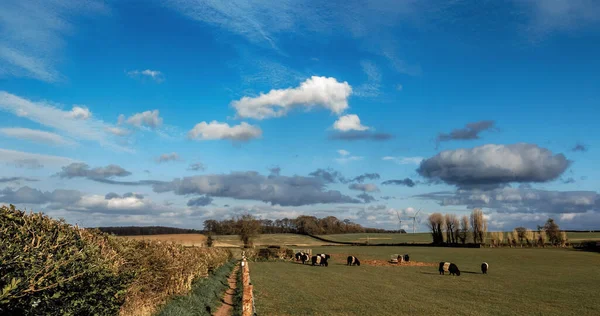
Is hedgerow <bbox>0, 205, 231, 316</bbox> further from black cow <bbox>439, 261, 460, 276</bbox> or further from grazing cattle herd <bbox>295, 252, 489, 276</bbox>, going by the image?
grazing cattle herd <bbox>295, 252, 489, 276</bbox>

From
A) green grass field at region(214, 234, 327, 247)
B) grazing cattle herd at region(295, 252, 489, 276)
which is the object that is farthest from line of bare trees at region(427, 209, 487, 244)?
grazing cattle herd at region(295, 252, 489, 276)

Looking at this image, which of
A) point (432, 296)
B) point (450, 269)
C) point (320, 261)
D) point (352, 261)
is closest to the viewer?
point (432, 296)

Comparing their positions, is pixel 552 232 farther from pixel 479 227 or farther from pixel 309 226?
pixel 309 226

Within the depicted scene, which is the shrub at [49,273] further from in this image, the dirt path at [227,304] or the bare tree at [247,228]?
the bare tree at [247,228]

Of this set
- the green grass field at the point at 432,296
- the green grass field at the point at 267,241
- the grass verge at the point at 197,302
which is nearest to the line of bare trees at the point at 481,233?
the green grass field at the point at 267,241

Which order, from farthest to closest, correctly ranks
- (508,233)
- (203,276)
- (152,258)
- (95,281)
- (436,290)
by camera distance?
1. (508,233)
2. (203,276)
3. (436,290)
4. (152,258)
5. (95,281)

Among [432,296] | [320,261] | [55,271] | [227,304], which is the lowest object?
[320,261]

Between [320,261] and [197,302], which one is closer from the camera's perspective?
[197,302]

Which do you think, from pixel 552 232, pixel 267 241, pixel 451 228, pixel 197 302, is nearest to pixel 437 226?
pixel 451 228

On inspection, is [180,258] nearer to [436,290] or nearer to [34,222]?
[34,222]

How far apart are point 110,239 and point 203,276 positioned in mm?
16859

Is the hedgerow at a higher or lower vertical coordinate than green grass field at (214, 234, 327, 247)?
higher

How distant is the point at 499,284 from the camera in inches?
1166

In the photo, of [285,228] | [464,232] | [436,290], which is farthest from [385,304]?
[285,228]
